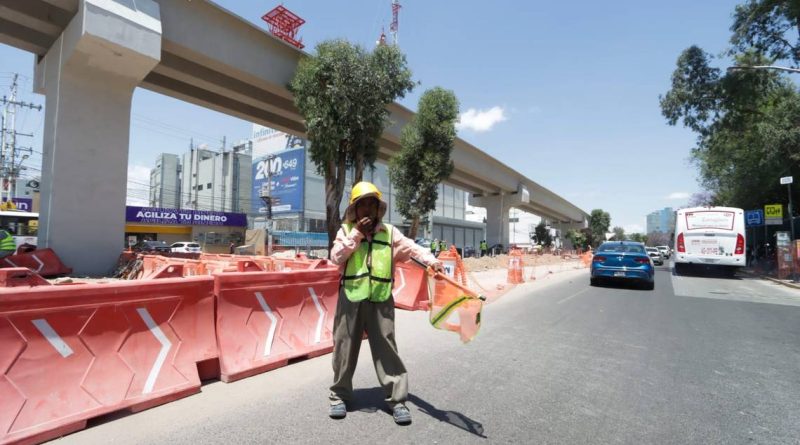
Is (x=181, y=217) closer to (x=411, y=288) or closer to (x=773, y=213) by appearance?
(x=411, y=288)

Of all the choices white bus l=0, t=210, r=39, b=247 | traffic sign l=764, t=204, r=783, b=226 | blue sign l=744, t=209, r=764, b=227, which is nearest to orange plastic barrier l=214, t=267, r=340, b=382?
white bus l=0, t=210, r=39, b=247

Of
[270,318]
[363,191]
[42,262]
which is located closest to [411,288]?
[270,318]

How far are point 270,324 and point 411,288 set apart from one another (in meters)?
4.88

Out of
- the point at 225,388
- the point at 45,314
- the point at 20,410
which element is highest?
the point at 45,314

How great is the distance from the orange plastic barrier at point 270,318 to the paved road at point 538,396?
182 millimetres

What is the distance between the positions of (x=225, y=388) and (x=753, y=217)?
2951cm

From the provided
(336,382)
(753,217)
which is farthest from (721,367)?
(753,217)

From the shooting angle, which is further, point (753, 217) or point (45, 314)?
point (753, 217)

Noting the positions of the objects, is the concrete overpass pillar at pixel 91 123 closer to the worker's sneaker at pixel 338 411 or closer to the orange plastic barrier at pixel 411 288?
the orange plastic barrier at pixel 411 288

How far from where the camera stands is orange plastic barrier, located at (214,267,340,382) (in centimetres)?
430

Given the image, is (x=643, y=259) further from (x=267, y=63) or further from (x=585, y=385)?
A: (x=267, y=63)

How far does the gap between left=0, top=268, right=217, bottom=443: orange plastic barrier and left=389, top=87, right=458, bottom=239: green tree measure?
18.4m

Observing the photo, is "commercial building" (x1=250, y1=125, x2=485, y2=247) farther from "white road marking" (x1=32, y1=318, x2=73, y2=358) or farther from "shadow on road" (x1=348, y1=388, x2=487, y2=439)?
"white road marking" (x1=32, y1=318, x2=73, y2=358)

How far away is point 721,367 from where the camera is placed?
496 centimetres
